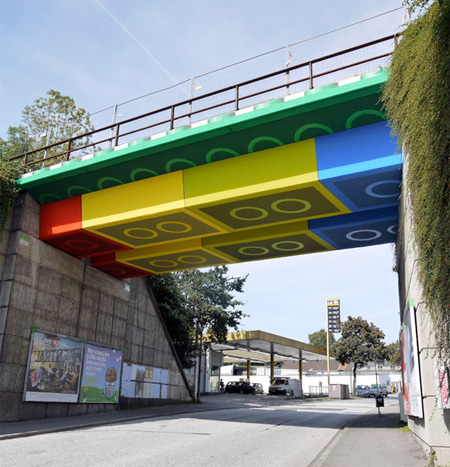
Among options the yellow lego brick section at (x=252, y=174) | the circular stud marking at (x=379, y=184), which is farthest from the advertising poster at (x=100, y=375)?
the circular stud marking at (x=379, y=184)

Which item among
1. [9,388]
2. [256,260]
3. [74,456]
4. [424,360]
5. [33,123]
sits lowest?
[74,456]

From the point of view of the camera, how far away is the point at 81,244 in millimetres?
18562

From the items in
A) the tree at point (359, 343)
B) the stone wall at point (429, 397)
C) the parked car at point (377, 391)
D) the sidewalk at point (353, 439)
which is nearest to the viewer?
the stone wall at point (429, 397)

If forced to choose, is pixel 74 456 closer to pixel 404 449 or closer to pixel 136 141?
pixel 404 449

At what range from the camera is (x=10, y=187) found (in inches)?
672

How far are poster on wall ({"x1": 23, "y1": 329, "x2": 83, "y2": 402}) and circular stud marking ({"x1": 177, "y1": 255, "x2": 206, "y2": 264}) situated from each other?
545 cm

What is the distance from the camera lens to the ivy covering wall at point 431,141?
19.3 feet

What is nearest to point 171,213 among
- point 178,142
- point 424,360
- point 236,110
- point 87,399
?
point 178,142

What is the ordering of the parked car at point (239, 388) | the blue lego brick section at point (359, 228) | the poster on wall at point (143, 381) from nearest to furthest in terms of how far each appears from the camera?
the blue lego brick section at point (359, 228) → the poster on wall at point (143, 381) → the parked car at point (239, 388)

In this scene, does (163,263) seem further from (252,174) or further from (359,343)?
(359,343)

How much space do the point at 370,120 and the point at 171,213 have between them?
664 centimetres

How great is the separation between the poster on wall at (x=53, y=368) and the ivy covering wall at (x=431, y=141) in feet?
48.2

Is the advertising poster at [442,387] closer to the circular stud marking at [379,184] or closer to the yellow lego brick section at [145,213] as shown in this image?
the circular stud marking at [379,184]

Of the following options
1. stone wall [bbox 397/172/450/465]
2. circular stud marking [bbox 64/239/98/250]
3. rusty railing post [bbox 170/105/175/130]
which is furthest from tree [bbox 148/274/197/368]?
stone wall [bbox 397/172/450/465]
